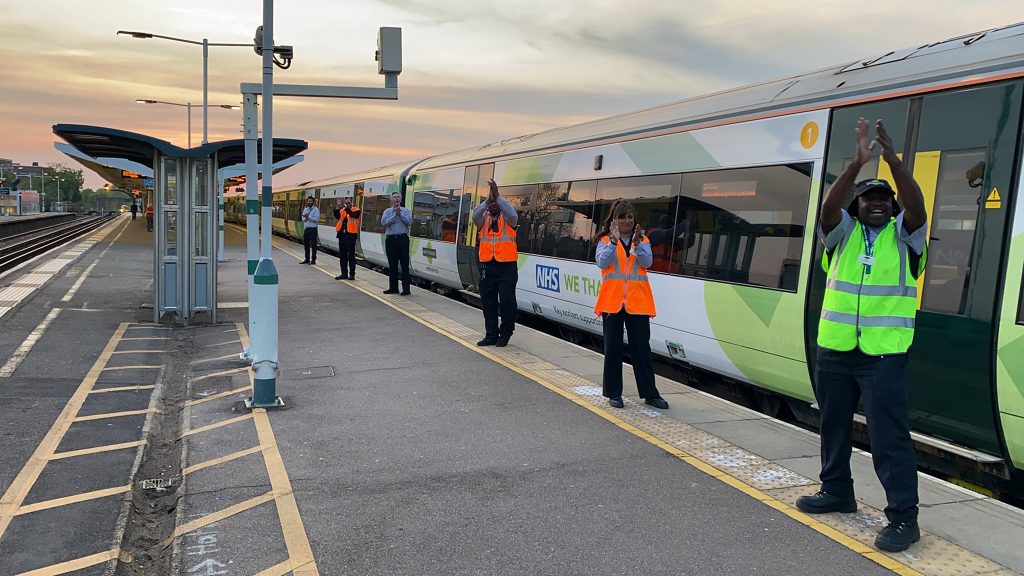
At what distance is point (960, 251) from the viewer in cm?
487

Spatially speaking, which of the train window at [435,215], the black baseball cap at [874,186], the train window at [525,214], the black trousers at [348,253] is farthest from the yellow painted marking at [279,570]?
the black trousers at [348,253]

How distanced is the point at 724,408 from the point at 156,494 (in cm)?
427

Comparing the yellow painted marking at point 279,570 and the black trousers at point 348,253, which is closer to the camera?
the yellow painted marking at point 279,570

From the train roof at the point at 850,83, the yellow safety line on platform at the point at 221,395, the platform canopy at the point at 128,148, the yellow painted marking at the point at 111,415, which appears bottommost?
the yellow painted marking at the point at 111,415

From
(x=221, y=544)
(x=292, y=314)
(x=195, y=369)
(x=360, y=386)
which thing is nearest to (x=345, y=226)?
(x=292, y=314)

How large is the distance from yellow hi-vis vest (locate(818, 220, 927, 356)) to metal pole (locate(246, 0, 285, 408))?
14.4 feet

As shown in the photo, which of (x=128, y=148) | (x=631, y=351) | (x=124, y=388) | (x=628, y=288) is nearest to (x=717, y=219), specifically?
(x=628, y=288)

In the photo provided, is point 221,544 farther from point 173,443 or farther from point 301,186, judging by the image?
point 301,186

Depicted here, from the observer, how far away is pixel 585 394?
684 cm

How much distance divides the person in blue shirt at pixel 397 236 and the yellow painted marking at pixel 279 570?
393 inches

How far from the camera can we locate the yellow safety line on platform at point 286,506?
144 inches

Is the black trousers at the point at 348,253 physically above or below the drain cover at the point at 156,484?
above

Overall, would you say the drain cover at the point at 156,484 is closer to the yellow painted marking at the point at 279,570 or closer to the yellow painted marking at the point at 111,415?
the yellow painted marking at the point at 111,415

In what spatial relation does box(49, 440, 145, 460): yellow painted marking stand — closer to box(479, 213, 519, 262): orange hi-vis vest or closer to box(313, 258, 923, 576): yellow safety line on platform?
box(313, 258, 923, 576): yellow safety line on platform
